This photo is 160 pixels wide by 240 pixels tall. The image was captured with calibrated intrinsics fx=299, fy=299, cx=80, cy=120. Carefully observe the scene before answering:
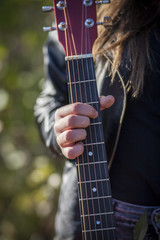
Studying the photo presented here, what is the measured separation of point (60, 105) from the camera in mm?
1202

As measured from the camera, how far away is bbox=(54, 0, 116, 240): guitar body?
0.88m

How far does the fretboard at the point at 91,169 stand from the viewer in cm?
88

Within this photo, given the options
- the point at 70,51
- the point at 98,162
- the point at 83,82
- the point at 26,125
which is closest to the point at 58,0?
the point at 70,51

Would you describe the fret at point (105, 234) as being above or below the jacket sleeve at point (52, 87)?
below

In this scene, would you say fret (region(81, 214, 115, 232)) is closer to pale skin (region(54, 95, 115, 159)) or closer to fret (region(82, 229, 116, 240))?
fret (region(82, 229, 116, 240))

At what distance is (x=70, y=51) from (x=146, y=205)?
573 mm

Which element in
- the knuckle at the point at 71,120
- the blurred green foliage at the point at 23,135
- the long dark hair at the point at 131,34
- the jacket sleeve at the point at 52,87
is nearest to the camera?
the knuckle at the point at 71,120

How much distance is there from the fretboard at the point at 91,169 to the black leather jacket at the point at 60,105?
0.44 ft

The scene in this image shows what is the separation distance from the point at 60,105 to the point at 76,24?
38 cm

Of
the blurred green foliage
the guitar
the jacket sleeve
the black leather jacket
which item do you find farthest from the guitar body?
the blurred green foliage

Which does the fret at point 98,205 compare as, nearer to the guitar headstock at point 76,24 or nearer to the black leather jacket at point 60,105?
the black leather jacket at point 60,105

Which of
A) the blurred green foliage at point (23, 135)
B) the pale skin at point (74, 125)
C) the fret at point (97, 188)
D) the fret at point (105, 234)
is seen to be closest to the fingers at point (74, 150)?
the pale skin at point (74, 125)

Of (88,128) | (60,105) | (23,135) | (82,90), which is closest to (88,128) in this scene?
(88,128)

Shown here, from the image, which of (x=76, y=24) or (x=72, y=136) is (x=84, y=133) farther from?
(x=76, y=24)
